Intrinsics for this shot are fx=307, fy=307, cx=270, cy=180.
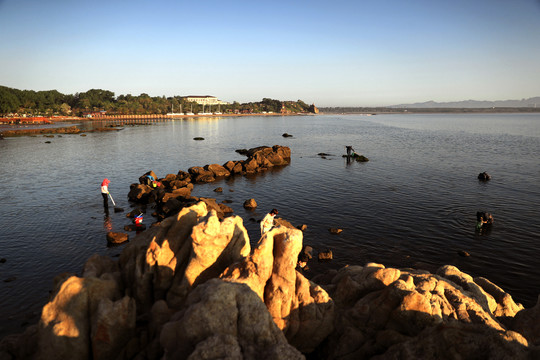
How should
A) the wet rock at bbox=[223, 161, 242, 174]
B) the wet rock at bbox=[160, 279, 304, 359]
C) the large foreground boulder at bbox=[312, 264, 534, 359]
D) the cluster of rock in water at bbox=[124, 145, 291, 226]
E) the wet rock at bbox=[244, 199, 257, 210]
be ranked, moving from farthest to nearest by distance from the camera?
the wet rock at bbox=[223, 161, 242, 174], the wet rock at bbox=[244, 199, 257, 210], the cluster of rock in water at bbox=[124, 145, 291, 226], the large foreground boulder at bbox=[312, 264, 534, 359], the wet rock at bbox=[160, 279, 304, 359]

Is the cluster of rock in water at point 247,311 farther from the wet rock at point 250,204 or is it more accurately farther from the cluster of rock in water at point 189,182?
the wet rock at point 250,204

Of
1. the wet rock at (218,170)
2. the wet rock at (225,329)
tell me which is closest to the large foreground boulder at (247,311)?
the wet rock at (225,329)

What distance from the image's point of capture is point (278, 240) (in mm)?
13883

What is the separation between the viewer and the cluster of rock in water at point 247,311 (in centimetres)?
944

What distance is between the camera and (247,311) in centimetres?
995

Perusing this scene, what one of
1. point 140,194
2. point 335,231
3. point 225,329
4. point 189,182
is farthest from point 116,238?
point 189,182

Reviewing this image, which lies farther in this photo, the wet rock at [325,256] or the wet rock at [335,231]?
the wet rock at [335,231]

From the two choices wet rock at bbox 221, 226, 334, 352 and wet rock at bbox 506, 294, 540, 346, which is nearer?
wet rock at bbox 506, 294, 540, 346

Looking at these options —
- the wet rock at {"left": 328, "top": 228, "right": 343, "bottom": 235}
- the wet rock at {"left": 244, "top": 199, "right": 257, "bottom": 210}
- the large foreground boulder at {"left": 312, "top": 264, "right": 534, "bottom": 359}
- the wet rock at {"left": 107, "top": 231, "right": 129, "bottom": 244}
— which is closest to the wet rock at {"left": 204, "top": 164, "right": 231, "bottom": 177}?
the wet rock at {"left": 244, "top": 199, "right": 257, "bottom": 210}

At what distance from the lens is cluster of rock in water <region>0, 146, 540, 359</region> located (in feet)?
31.0

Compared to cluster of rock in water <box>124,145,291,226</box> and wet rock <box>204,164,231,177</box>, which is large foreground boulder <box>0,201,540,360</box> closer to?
cluster of rock in water <box>124,145,291,226</box>

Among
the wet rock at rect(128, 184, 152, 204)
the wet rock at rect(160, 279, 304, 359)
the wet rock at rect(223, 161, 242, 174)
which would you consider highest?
the wet rock at rect(160, 279, 304, 359)

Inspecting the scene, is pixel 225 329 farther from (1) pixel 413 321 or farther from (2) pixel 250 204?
(2) pixel 250 204

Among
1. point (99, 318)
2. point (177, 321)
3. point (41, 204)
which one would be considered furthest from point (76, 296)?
point (41, 204)
